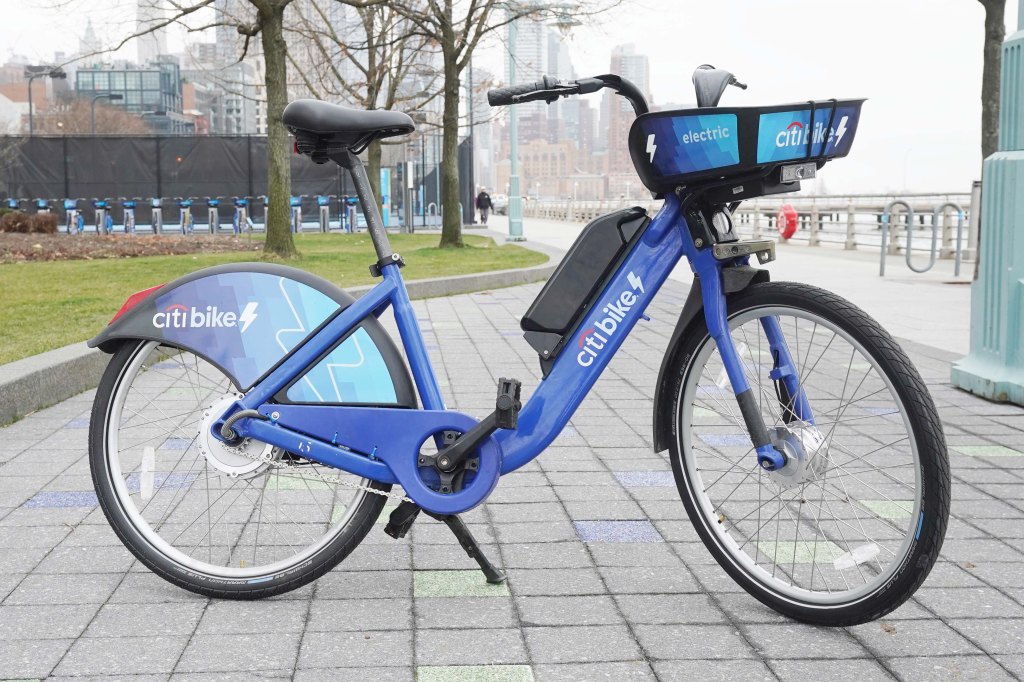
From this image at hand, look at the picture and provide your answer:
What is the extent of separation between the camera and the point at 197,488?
3.52 metres

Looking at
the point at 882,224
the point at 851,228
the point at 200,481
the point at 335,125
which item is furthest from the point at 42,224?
the point at 335,125

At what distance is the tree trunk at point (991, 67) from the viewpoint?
570 inches

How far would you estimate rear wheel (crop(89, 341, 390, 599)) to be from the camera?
121 inches

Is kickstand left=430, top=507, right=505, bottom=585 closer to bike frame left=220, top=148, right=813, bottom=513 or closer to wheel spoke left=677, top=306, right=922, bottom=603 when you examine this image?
bike frame left=220, top=148, right=813, bottom=513

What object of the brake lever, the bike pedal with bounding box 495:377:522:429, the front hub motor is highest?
the brake lever

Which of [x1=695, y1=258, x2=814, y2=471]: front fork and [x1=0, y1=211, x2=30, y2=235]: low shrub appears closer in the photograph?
[x1=695, y1=258, x2=814, y2=471]: front fork

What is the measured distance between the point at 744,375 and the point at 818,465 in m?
0.28

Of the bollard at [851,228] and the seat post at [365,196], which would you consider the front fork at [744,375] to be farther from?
the bollard at [851,228]

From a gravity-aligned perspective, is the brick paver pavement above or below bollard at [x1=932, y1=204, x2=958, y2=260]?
below

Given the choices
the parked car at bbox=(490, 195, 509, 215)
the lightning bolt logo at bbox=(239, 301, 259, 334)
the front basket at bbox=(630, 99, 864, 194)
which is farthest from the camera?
the parked car at bbox=(490, 195, 509, 215)

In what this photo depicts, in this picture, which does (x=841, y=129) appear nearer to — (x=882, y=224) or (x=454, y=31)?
(x=882, y=224)

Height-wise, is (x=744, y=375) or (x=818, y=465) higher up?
(x=744, y=375)

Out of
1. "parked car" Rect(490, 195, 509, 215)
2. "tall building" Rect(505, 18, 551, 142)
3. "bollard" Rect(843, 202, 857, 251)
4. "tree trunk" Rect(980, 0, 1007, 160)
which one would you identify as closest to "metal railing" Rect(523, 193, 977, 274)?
"bollard" Rect(843, 202, 857, 251)

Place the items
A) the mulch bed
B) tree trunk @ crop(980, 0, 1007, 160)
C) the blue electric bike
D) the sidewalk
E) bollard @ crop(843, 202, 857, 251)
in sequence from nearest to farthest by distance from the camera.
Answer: the blue electric bike
the sidewalk
tree trunk @ crop(980, 0, 1007, 160)
the mulch bed
bollard @ crop(843, 202, 857, 251)
